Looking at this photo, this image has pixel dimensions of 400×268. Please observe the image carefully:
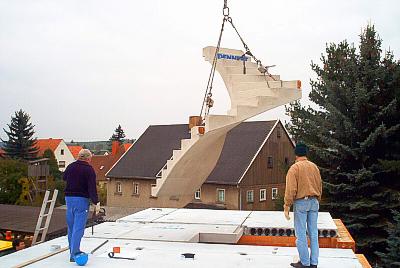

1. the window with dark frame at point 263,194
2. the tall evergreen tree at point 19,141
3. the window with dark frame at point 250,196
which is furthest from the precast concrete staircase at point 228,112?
the tall evergreen tree at point 19,141

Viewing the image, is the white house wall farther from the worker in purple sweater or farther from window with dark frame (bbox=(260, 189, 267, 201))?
the worker in purple sweater

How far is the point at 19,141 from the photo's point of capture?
44.8 meters

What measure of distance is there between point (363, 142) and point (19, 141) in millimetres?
37876

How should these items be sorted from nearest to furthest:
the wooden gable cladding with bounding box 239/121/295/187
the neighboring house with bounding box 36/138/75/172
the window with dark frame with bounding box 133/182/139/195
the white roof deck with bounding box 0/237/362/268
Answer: the white roof deck with bounding box 0/237/362/268
the wooden gable cladding with bounding box 239/121/295/187
the window with dark frame with bounding box 133/182/139/195
the neighboring house with bounding box 36/138/75/172

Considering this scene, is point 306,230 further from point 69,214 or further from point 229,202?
point 229,202

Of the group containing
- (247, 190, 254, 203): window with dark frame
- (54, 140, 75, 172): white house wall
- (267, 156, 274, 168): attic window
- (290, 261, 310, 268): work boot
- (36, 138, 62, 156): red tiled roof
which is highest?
(36, 138, 62, 156): red tiled roof

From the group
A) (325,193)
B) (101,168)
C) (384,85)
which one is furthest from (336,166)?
(101,168)

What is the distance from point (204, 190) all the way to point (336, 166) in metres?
15.9

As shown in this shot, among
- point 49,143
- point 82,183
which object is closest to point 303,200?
point 82,183

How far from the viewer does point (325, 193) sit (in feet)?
49.2

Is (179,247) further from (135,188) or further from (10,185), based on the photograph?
(10,185)

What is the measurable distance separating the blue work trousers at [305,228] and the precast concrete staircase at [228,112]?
367 cm

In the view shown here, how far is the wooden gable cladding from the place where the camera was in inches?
1185

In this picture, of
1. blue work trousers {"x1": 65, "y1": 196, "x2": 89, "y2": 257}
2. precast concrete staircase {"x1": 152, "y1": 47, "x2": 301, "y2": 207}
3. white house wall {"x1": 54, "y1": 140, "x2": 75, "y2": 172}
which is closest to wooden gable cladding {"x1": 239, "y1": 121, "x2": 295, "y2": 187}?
precast concrete staircase {"x1": 152, "y1": 47, "x2": 301, "y2": 207}
